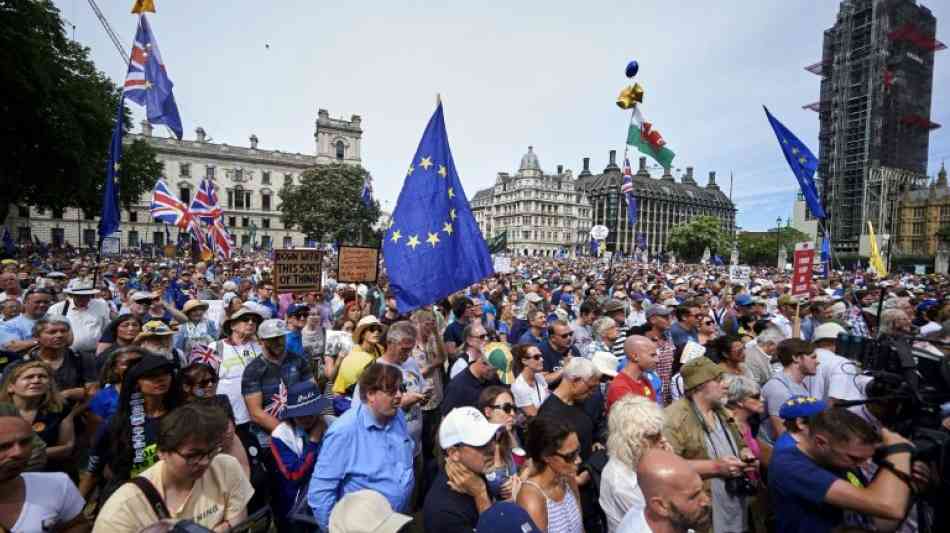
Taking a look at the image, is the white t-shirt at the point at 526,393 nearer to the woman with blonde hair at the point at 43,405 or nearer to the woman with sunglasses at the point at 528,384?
the woman with sunglasses at the point at 528,384

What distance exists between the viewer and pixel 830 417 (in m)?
2.40

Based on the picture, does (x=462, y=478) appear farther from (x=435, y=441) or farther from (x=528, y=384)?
(x=435, y=441)

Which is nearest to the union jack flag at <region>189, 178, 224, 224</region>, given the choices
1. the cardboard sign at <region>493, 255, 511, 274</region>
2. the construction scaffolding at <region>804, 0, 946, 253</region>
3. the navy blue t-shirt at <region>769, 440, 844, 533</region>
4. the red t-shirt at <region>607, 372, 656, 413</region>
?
the cardboard sign at <region>493, 255, 511, 274</region>

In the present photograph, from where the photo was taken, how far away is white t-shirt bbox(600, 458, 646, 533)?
270cm

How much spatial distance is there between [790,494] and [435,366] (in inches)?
128

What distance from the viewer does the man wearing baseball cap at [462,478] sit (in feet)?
7.36

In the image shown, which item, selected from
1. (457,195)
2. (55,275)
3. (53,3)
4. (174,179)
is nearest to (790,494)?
(457,195)

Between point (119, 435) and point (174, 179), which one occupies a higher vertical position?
point (174, 179)

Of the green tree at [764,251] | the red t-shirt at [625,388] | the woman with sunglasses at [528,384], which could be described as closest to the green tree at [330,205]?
the woman with sunglasses at [528,384]

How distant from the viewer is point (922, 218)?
2650 inches

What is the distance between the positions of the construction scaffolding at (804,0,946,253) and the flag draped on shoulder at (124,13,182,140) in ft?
228

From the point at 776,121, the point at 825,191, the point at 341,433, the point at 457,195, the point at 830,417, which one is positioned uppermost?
the point at 825,191

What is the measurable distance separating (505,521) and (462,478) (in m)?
0.43

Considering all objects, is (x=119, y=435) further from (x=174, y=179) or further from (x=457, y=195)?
(x=174, y=179)
